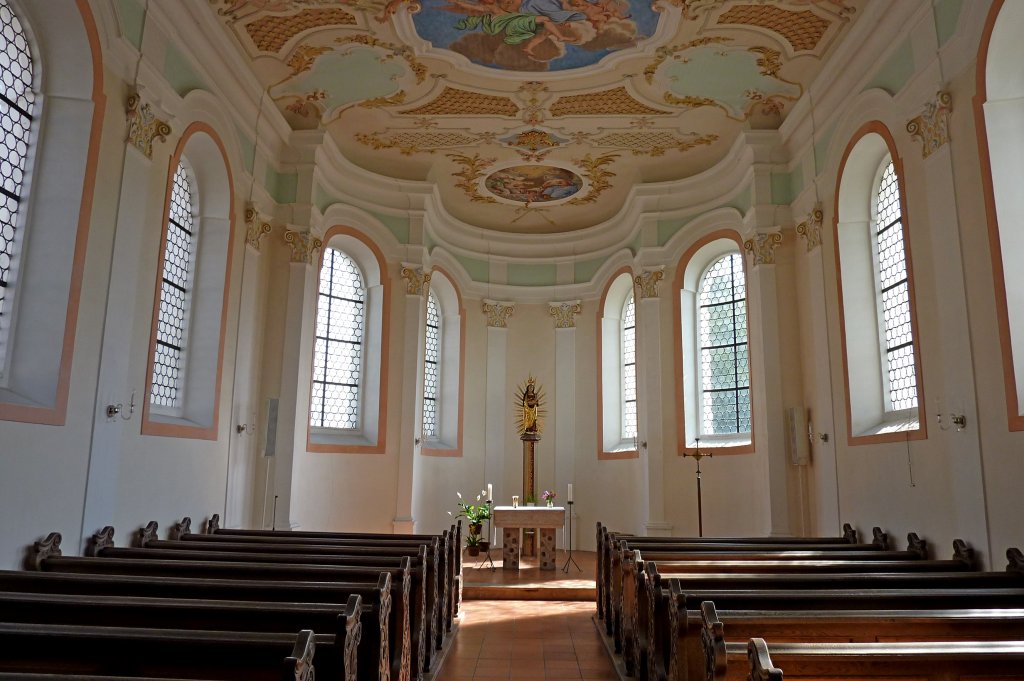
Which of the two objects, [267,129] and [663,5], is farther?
[267,129]

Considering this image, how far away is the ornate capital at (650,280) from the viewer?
1394cm

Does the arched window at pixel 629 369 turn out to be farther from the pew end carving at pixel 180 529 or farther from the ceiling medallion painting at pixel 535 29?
the pew end carving at pixel 180 529

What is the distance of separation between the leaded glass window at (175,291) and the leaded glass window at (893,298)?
8906 millimetres

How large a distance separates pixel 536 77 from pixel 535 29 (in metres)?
1.19

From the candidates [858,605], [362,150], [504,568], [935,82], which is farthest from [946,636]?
[362,150]

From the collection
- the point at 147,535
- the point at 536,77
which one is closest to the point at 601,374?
the point at 536,77

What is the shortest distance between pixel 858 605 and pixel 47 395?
671 cm

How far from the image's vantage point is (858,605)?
183 inches

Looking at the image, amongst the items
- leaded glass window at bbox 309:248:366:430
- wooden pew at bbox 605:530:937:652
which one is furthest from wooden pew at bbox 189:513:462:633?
leaded glass window at bbox 309:248:366:430

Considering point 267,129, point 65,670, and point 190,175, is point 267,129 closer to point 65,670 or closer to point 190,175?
point 190,175

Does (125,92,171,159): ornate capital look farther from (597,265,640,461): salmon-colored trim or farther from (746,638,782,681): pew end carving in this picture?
(597,265,640,461): salmon-colored trim

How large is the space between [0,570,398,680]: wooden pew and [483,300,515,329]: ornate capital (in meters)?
11.6

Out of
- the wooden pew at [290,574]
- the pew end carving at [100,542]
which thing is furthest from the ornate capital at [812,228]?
the pew end carving at [100,542]

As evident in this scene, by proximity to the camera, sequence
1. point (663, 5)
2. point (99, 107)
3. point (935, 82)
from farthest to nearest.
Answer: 1. point (663, 5)
2. point (935, 82)
3. point (99, 107)
